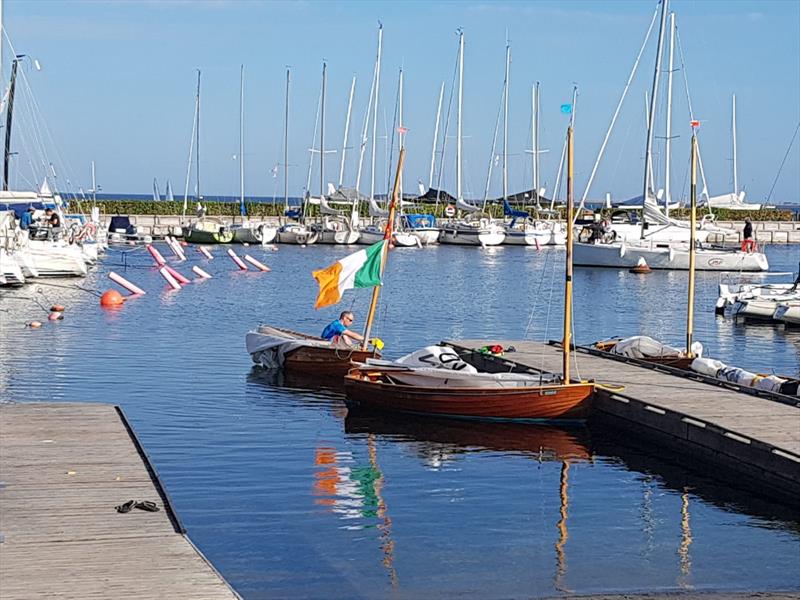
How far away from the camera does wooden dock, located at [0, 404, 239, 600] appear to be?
10.8 meters

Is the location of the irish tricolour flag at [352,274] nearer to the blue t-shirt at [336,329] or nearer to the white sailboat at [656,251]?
the blue t-shirt at [336,329]

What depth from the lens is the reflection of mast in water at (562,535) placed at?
14.1 meters

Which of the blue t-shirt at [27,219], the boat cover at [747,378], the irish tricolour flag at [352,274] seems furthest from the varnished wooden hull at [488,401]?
the blue t-shirt at [27,219]

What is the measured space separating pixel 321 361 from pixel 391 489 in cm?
1011

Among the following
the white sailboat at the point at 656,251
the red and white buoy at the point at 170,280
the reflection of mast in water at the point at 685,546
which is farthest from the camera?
the white sailboat at the point at 656,251

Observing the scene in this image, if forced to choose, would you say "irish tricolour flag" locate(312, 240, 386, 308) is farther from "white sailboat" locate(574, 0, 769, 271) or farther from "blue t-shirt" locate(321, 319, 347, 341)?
"white sailboat" locate(574, 0, 769, 271)

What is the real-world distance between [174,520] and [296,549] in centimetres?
259

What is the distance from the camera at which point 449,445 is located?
866 inches

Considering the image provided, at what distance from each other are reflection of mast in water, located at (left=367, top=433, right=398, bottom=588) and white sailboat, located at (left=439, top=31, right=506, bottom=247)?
263 feet

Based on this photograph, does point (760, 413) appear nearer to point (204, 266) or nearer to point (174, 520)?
point (174, 520)

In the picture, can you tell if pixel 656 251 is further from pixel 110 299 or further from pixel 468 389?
pixel 468 389

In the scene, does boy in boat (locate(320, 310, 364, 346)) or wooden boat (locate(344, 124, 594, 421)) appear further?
boy in boat (locate(320, 310, 364, 346))

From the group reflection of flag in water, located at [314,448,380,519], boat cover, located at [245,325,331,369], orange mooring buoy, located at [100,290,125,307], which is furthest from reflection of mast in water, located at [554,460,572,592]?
orange mooring buoy, located at [100,290,125,307]

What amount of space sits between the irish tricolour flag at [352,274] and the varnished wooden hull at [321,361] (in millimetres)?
1817
